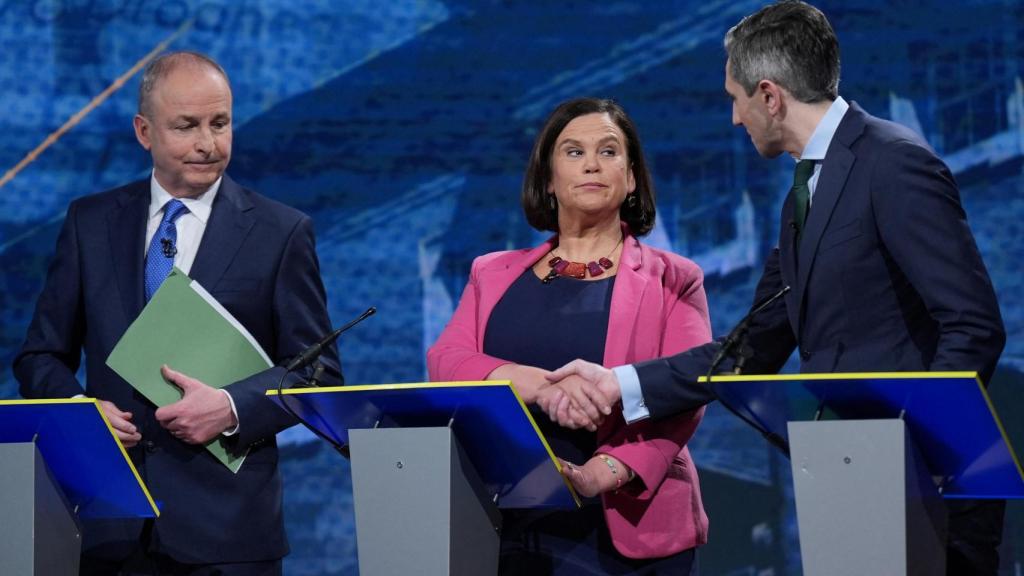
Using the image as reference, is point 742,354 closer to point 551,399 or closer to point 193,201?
point 551,399

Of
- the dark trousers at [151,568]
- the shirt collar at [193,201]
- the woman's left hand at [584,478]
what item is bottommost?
the dark trousers at [151,568]

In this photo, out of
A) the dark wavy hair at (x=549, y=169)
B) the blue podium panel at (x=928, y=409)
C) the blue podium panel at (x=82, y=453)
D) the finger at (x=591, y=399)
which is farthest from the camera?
the dark wavy hair at (x=549, y=169)

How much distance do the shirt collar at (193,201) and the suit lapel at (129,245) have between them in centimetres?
2

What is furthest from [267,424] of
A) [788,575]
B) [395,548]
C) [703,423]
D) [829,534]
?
[788,575]

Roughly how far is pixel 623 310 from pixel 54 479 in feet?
3.85

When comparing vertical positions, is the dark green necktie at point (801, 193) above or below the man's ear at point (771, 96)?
below

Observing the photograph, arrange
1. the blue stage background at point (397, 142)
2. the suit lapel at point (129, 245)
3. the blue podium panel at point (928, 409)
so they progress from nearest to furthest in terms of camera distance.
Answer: the blue podium panel at point (928, 409), the suit lapel at point (129, 245), the blue stage background at point (397, 142)

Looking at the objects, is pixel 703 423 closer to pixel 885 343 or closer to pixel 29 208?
pixel 885 343

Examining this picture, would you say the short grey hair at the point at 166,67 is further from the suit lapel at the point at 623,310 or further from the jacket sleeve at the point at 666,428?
the jacket sleeve at the point at 666,428

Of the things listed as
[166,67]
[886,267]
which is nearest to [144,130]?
[166,67]

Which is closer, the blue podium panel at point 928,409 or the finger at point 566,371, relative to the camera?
the blue podium panel at point 928,409

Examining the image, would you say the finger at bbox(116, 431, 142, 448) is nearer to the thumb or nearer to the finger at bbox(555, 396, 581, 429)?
the thumb

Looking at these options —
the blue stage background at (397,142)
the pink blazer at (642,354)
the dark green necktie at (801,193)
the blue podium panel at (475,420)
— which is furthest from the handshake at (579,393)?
the blue stage background at (397,142)

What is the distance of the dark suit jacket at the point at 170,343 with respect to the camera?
109 inches
